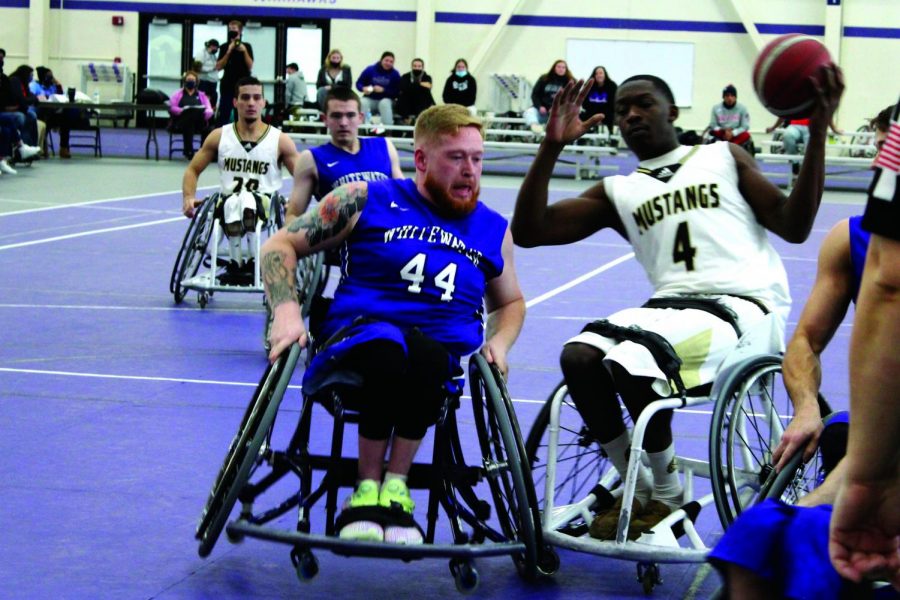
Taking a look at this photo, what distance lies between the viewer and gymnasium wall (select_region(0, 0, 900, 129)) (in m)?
27.6

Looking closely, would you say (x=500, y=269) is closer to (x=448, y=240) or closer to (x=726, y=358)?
(x=448, y=240)

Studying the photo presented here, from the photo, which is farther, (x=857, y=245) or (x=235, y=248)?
(x=235, y=248)

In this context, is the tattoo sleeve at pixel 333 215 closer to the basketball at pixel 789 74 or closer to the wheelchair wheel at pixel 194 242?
the basketball at pixel 789 74

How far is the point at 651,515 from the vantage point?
387 cm

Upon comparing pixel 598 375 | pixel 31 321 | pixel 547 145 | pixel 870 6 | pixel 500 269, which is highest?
pixel 870 6

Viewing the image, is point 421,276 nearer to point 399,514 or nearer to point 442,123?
point 442,123

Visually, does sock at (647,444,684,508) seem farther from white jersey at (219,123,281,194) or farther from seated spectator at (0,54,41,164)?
seated spectator at (0,54,41,164)

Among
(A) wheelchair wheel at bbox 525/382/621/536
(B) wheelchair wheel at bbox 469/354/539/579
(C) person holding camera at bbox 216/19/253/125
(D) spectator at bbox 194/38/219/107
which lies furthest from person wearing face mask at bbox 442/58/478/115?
(B) wheelchair wheel at bbox 469/354/539/579

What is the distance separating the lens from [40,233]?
471 inches

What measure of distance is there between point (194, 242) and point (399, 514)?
5267mm

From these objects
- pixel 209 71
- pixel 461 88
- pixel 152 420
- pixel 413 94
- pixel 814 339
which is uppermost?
pixel 209 71

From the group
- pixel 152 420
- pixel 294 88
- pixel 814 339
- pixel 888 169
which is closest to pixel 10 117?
pixel 294 88

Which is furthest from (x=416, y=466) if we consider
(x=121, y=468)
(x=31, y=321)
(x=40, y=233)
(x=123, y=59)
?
(x=123, y=59)

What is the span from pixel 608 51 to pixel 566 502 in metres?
24.7
